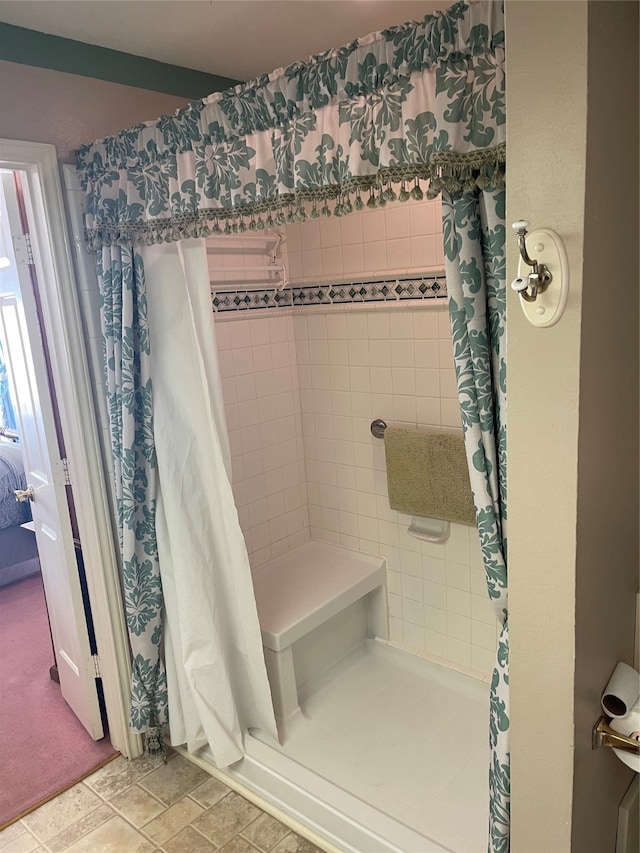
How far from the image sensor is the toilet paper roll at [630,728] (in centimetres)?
115

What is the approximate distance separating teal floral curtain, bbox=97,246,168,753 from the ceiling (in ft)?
2.18

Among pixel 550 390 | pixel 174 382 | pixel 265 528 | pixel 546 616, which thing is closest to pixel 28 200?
pixel 174 382

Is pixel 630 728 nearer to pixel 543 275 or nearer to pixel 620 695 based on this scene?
pixel 620 695

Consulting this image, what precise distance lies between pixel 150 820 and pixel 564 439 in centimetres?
198

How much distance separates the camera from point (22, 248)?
219 centimetres

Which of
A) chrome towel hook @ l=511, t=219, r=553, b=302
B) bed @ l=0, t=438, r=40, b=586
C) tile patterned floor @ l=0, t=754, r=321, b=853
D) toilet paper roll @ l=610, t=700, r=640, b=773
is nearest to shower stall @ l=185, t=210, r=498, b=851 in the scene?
tile patterned floor @ l=0, t=754, r=321, b=853

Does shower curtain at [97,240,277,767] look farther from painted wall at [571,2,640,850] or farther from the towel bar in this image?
painted wall at [571,2,640,850]

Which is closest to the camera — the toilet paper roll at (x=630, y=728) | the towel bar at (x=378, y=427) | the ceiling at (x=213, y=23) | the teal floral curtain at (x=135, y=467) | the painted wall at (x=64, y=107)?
the toilet paper roll at (x=630, y=728)

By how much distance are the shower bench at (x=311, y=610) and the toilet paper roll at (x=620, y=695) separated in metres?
1.39

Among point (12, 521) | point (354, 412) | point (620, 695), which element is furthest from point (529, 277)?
point (12, 521)

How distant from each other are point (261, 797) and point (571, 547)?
5.67 ft

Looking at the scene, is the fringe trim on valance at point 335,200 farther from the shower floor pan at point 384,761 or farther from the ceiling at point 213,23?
the shower floor pan at point 384,761

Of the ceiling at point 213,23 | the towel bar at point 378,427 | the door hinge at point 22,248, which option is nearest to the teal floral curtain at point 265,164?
the door hinge at point 22,248

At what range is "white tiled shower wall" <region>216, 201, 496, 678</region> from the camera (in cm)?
258
